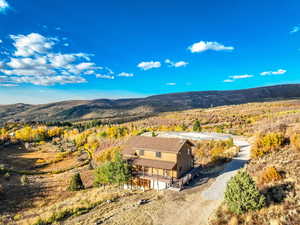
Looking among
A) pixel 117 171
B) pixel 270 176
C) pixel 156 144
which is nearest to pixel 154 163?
pixel 156 144

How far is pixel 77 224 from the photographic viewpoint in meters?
14.9

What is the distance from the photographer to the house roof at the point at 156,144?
22356 mm

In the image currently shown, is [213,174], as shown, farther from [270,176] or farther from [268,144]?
[270,176]

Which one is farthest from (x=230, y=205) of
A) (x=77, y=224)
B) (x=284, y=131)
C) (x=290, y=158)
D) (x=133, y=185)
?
(x=284, y=131)

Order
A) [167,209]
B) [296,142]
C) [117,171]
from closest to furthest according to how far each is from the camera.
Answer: [167,209] → [296,142] → [117,171]

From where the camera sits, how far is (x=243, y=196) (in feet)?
38.7

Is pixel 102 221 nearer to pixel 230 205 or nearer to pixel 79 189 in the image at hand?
pixel 230 205

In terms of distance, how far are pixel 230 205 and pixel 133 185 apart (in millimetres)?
13223

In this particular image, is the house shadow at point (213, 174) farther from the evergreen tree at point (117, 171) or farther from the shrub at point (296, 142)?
the evergreen tree at point (117, 171)

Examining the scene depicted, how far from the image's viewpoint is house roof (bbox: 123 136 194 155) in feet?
73.3

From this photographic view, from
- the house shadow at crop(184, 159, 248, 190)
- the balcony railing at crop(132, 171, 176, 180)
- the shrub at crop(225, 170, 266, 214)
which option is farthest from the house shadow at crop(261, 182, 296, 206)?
the balcony railing at crop(132, 171, 176, 180)

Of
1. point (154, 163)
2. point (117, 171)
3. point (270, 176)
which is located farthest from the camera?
point (154, 163)

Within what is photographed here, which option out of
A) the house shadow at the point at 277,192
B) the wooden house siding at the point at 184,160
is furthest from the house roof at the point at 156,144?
the house shadow at the point at 277,192

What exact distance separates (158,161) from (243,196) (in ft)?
38.7
